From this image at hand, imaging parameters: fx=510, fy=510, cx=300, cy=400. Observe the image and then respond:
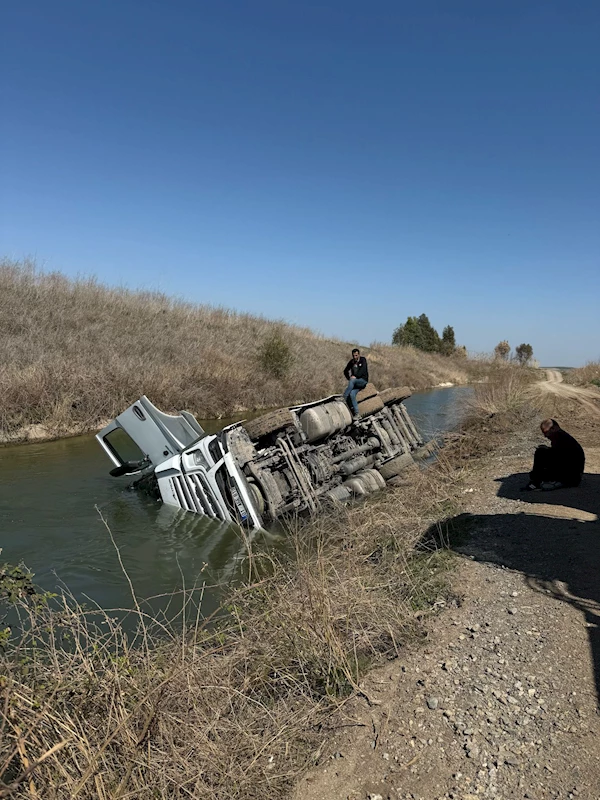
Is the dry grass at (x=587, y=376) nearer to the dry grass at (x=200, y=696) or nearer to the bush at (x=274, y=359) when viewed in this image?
the bush at (x=274, y=359)

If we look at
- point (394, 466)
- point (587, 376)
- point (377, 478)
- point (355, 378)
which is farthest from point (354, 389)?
point (587, 376)

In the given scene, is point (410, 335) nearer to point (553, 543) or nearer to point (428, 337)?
point (428, 337)

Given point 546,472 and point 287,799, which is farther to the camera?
point 546,472

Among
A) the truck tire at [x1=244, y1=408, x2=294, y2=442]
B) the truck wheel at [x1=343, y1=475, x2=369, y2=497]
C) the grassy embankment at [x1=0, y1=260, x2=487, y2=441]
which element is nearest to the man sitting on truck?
the truck wheel at [x1=343, y1=475, x2=369, y2=497]

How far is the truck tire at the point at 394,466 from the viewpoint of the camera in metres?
11.3

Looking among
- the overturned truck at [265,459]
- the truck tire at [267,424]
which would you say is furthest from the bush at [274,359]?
the truck tire at [267,424]

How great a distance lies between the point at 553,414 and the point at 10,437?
17.8m

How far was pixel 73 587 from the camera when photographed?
6.73 metres

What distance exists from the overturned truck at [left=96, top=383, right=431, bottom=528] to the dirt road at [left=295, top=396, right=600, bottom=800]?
3.74m

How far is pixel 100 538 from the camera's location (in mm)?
8531

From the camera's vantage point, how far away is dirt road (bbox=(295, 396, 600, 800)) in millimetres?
2707

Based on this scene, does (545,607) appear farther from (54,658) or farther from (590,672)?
(54,658)

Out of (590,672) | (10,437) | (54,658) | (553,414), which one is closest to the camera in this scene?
(54,658)

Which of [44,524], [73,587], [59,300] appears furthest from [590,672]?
[59,300]
